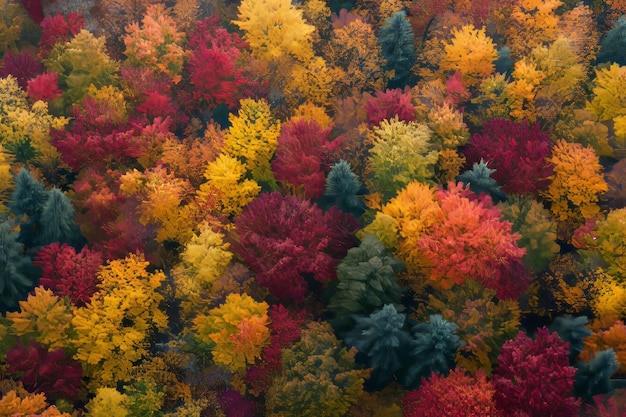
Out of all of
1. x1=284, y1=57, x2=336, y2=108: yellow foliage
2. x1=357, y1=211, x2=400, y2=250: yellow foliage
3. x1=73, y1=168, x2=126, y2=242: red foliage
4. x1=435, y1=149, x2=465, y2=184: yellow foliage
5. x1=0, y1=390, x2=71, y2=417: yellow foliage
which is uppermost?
x1=284, y1=57, x2=336, y2=108: yellow foliage

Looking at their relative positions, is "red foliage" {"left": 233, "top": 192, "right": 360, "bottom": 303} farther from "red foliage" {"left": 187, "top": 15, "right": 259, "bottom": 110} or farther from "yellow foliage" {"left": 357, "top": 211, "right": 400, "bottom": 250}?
"red foliage" {"left": 187, "top": 15, "right": 259, "bottom": 110}

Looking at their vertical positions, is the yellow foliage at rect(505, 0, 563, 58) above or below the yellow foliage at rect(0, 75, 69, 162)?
above

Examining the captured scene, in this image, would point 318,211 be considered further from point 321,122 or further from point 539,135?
point 539,135

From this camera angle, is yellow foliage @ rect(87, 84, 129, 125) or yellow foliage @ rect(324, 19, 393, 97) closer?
yellow foliage @ rect(87, 84, 129, 125)

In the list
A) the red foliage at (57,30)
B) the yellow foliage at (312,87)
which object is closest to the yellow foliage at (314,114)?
the yellow foliage at (312,87)

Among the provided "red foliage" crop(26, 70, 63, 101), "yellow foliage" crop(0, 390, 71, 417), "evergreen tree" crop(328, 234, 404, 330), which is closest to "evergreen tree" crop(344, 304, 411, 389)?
"evergreen tree" crop(328, 234, 404, 330)

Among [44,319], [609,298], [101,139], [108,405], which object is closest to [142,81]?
[101,139]

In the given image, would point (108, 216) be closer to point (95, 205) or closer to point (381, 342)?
point (95, 205)
